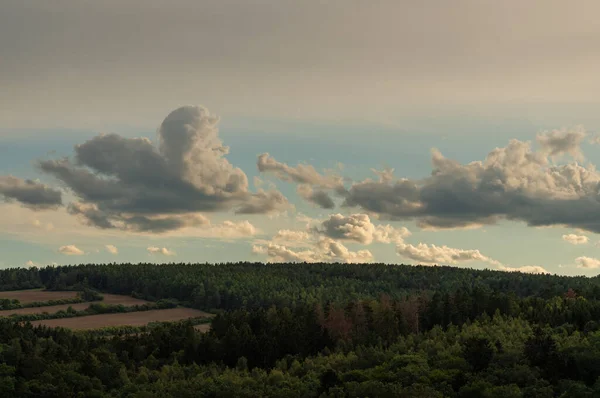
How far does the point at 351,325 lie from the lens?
647 ft

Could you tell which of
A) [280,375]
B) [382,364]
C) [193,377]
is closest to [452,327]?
[382,364]

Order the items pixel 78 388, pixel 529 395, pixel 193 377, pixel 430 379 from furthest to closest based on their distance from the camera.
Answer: pixel 193 377 < pixel 78 388 < pixel 430 379 < pixel 529 395

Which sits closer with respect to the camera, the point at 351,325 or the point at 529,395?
the point at 529,395

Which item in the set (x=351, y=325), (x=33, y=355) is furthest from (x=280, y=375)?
(x=33, y=355)

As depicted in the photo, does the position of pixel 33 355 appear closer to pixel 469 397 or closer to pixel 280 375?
pixel 280 375

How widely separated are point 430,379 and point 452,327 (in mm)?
50878

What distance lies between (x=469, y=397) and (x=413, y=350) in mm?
37124

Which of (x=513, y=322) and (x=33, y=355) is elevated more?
(x=513, y=322)

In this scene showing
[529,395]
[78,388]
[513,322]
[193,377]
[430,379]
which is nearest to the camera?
[529,395]

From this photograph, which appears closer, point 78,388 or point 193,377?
point 78,388

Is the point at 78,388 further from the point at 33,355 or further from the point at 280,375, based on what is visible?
the point at 280,375

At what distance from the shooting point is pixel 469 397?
129 meters

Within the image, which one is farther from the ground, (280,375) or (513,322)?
(513,322)

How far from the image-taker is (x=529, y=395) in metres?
124
